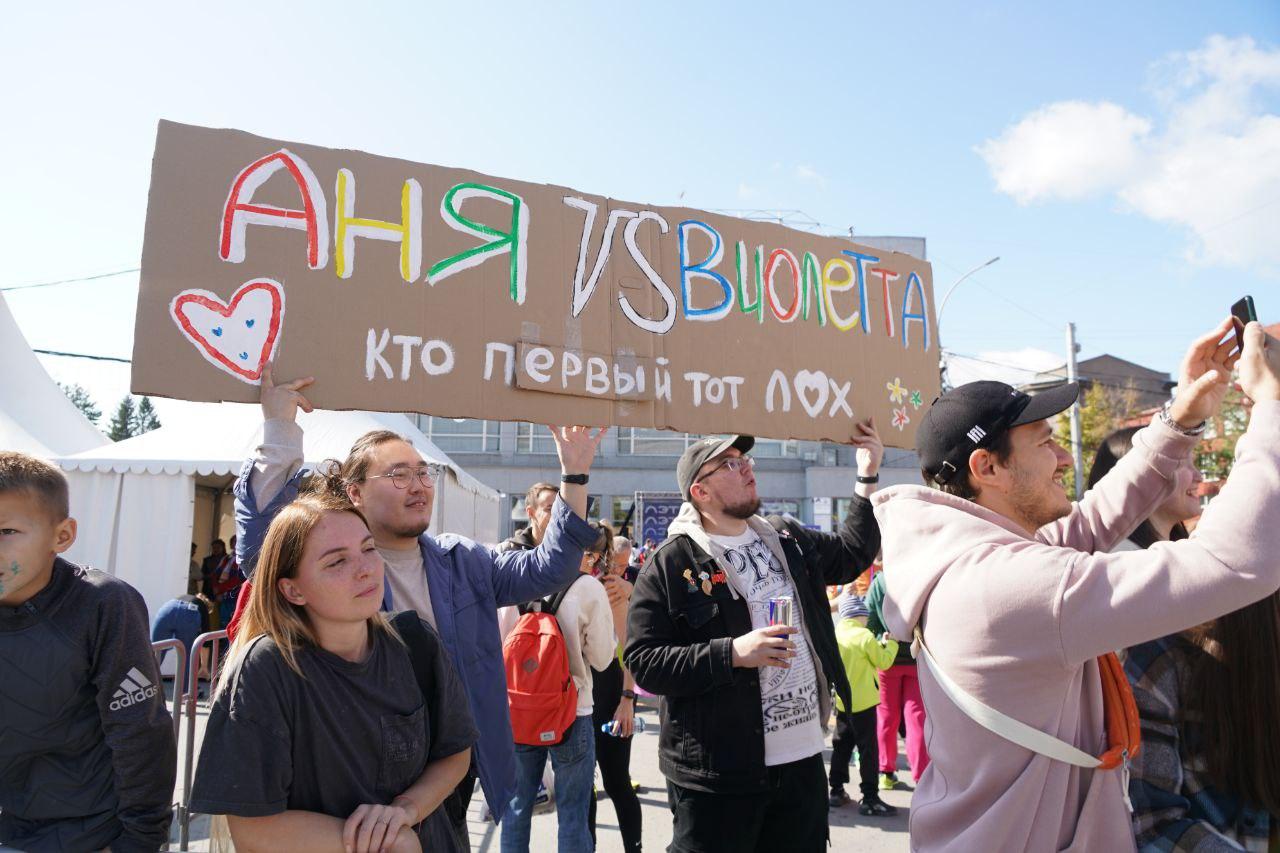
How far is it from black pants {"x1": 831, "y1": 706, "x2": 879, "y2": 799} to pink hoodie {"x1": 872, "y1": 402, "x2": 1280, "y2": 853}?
4241mm

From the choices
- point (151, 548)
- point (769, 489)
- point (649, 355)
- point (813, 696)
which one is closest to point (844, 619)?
point (813, 696)

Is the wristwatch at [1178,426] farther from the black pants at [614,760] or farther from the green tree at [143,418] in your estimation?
the green tree at [143,418]

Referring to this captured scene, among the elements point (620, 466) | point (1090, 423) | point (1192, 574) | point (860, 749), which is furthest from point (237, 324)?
point (1090, 423)

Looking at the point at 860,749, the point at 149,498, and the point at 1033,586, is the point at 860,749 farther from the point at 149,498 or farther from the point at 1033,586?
the point at 149,498

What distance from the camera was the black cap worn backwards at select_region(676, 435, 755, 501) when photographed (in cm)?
350

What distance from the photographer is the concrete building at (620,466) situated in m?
30.1

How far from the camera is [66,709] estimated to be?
212cm

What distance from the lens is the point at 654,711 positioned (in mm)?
10156

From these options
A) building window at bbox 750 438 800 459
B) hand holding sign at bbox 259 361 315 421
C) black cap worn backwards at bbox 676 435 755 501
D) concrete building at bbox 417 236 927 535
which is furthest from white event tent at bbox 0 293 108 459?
building window at bbox 750 438 800 459

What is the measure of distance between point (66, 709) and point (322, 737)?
759 millimetres

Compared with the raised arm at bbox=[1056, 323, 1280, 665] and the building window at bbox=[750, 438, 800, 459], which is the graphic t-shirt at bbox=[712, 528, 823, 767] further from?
the building window at bbox=[750, 438, 800, 459]

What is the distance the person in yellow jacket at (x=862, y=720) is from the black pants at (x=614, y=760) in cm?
187

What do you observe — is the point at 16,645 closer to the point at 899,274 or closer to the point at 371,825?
the point at 371,825

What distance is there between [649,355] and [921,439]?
1.34 meters
